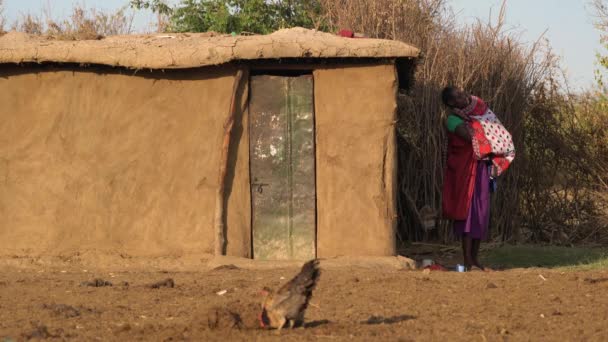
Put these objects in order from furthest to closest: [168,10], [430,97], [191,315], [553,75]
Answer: [168,10] < [553,75] < [430,97] < [191,315]

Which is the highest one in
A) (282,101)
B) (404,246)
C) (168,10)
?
(168,10)

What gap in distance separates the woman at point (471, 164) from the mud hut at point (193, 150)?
0.71 m

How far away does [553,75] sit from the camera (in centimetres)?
1098

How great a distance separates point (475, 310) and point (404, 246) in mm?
4442

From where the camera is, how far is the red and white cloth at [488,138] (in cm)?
829

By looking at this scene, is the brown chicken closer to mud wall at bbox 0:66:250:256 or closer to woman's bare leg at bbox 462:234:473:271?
mud wall at bbox 0:66:250:256

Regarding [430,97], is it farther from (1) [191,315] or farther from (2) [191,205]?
(1) [191,315]

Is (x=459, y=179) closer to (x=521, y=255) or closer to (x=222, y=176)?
(x=521, y=255)

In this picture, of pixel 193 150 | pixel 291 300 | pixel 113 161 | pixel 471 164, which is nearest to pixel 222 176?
pixel 193 150

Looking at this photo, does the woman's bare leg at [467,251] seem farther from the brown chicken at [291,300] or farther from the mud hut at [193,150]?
the brown chicken at [291,300]

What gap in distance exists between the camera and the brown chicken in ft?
15.5

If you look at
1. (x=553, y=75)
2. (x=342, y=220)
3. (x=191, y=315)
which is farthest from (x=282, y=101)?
(x=553, y=75)

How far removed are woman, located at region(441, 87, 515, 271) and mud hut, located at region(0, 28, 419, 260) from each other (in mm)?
707

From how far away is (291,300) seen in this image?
190 inches
